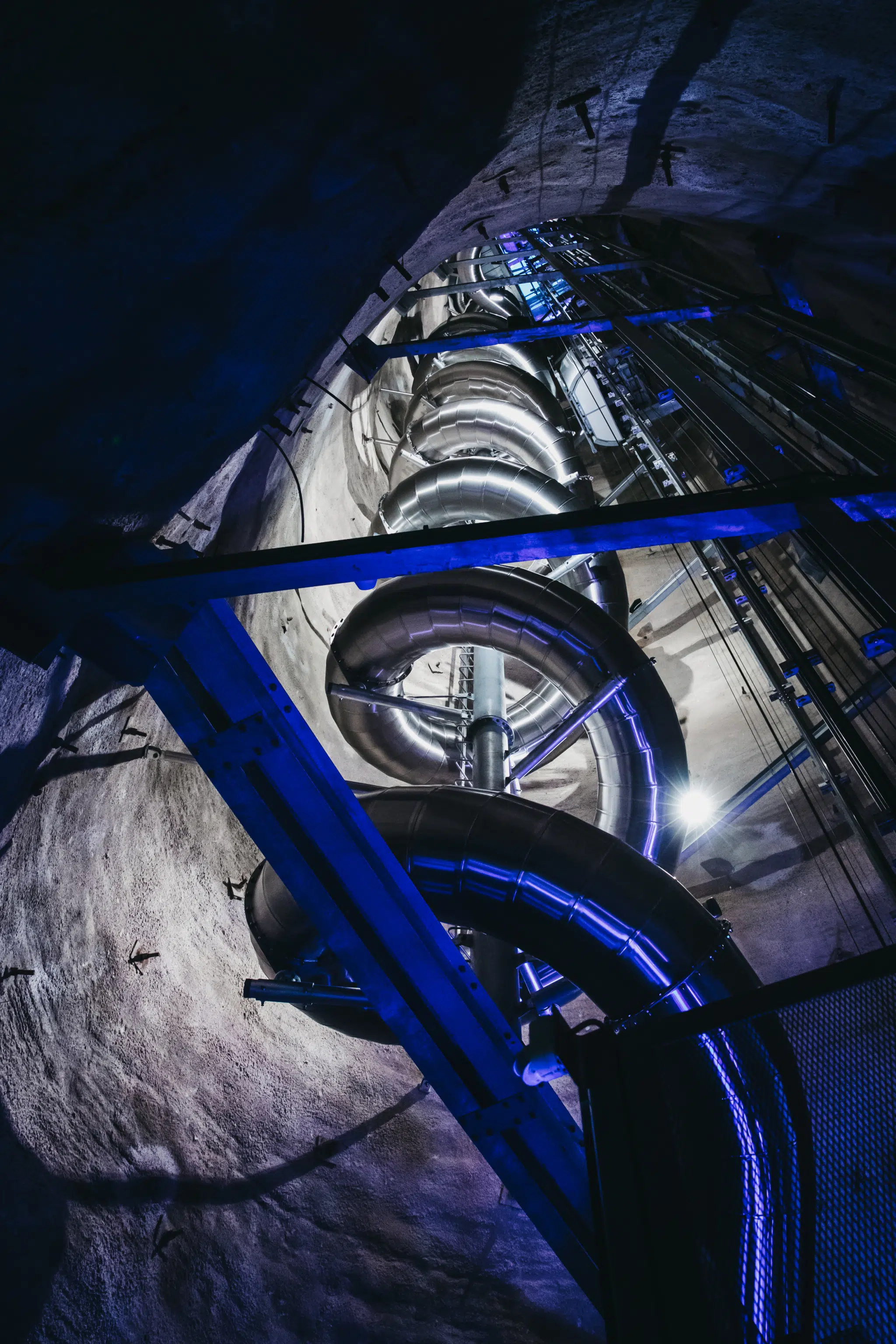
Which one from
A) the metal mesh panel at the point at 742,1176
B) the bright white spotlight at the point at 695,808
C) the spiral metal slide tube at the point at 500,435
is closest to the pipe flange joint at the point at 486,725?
the bright white spotlight at the point at 695,808

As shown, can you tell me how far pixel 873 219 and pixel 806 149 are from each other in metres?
0.57

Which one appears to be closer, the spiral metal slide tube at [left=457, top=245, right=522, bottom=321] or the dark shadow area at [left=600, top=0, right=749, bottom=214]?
the dark shadow area at [left=600, top=0, right=749, bottom=214]

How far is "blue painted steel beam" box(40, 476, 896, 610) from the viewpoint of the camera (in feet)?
8.25

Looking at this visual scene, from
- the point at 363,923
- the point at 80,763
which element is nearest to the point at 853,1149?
the point at 363,923

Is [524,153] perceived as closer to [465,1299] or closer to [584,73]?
[584,73]

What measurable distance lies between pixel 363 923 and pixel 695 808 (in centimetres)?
425

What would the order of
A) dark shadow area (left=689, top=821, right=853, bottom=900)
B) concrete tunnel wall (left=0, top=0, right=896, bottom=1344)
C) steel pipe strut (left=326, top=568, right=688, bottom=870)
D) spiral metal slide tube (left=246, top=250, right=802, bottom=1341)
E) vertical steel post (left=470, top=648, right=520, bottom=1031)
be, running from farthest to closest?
1. dark shadow area (left=689, top=821, right=853, bottom=900)
2. steel pipe strut (left=326, top=568, right=688, bottom=870)
3. vertical steel post (left=470, top=648, right=520, bottom=1031)
4. concrete tunnel wall (left=0, top=0, right=896, bottom=1344)
5. spiral metal slide tube (left=246, top=250, right=802, bottom=1341)

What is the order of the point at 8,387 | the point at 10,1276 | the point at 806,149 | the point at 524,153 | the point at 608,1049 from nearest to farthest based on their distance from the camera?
1. the point at 608,1049
2. the point at 8,387
3. the point at 10,1276
4. the point at 806,149
5. the point at 524,153

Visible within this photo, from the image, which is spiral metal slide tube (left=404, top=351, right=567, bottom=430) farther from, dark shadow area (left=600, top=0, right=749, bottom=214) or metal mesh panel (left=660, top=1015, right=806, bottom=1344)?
metal mesh panel (left=660, top=1015, right=806, bottom=1344)

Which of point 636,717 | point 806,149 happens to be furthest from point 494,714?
point 806,149

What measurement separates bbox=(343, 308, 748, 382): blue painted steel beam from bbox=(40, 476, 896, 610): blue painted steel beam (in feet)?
8.84

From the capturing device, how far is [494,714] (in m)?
7.43

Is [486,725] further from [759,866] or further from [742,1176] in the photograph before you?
[742,1176]

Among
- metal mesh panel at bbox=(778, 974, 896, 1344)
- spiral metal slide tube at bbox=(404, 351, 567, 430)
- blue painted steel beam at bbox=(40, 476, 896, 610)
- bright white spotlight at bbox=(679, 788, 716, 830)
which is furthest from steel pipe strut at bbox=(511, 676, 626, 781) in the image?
spiral metal slide tube at bbox=(404, 351, 567, 430)
